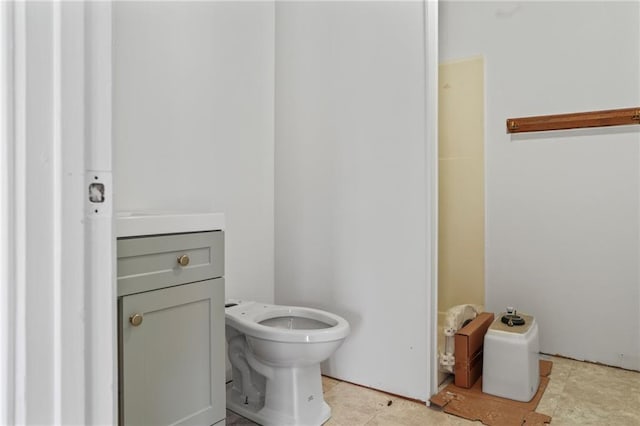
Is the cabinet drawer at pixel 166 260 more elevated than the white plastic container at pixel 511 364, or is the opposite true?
the cabinet drawer at pixel 166 260

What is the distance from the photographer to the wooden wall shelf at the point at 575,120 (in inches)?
91.1

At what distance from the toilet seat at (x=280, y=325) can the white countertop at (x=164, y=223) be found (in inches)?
16.8

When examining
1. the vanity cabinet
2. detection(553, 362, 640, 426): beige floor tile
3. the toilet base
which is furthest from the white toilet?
detection(553, 362, 640, 426): beige floor tile

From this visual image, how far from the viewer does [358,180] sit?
6.93ft

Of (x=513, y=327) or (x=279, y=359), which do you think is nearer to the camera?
(x=279, y=359)

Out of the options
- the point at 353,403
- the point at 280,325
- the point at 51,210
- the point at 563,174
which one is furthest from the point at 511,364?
the point at 51,210

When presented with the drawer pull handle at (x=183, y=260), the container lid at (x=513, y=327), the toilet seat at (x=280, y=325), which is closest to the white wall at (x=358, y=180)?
the toilet seat at (x=280, y=325)

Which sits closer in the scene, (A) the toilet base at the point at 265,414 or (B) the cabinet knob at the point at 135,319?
(B) the cabinet knob at the point at 135,319

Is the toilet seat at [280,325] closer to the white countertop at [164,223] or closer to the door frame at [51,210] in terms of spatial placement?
the white countertop at [164,223]

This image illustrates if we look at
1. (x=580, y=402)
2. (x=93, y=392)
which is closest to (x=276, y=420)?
(x=93, y=392)

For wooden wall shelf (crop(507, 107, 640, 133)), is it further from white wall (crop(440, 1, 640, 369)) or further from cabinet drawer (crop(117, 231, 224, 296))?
cabinet drawer (crop(117, 231, 224, 296))

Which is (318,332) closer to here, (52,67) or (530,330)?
(530,330)

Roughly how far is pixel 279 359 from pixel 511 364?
1057 mm

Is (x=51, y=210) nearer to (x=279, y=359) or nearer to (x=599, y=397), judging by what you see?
(x=279, y=359)
